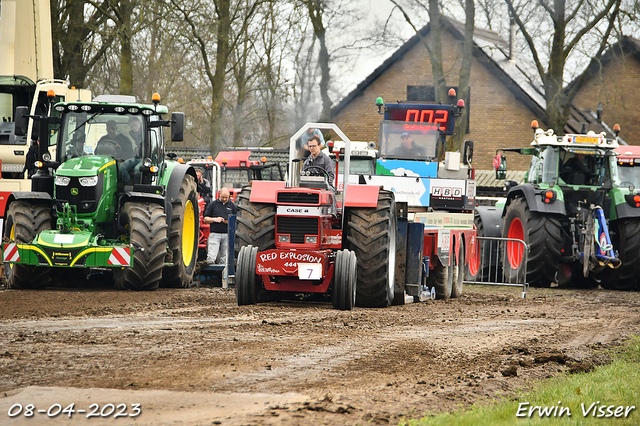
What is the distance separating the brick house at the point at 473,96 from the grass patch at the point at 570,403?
29816mm

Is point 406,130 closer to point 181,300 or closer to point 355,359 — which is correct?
point 181,300

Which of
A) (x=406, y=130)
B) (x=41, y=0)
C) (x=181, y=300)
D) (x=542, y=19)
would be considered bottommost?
(x=181, y=300)

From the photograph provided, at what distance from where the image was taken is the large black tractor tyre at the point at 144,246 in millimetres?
11484

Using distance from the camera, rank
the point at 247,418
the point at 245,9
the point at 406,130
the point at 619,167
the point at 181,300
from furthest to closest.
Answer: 1. the point at 245,9
2. the point at 619,167
3. the point at 406,130
4. the point at 181,300
5. the point at 247,418

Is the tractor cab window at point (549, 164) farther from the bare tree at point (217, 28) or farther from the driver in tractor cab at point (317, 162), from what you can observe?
the bare tree at point (217, 28)

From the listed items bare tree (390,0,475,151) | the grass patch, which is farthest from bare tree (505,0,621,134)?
the grass patch

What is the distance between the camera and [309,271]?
9.13 m

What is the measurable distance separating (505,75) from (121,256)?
28.3 metres

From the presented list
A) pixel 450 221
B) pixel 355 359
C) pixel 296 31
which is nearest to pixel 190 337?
pixel 355 359

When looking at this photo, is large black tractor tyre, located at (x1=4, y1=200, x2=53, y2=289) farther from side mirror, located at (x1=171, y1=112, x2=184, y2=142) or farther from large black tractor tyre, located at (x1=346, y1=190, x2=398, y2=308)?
large black tractor tyre, located at (x1=346, y1=190, x2=398, y2=308)

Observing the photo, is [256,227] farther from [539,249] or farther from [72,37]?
[72,37]

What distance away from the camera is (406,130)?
49.6 ft

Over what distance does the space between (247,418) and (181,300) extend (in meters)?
6.57

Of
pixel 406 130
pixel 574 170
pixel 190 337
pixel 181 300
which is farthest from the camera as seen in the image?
pixel 574 170
